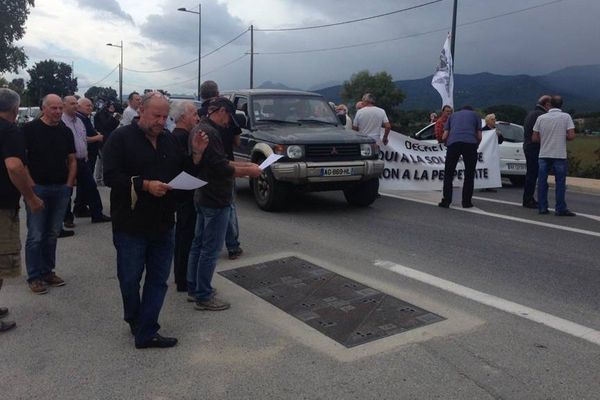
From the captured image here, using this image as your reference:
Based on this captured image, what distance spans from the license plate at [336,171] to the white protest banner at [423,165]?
268cm

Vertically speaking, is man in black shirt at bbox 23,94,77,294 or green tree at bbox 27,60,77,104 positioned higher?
green tree at bbox 27,60,77,104

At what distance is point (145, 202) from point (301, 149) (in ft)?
15.7

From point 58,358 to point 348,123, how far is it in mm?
8358

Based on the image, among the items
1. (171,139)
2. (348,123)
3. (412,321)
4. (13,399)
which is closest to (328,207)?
(348,123)

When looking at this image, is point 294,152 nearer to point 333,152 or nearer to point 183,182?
point 333,152

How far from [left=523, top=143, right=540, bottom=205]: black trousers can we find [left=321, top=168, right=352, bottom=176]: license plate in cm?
348

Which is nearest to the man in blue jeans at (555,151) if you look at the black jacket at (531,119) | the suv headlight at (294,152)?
the black jacket at (531,119)

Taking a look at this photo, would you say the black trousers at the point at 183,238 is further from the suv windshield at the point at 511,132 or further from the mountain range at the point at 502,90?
the mountain range at the point at 502,90

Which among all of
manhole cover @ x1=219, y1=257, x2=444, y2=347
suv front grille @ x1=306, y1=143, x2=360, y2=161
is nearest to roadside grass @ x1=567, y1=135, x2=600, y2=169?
suv front grille @ x1=306, y1=143, x2=360, y2=161

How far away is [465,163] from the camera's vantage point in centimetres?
953

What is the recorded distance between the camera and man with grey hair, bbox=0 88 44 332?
14.0 feet

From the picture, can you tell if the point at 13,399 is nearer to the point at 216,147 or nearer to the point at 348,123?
the point at 216,147

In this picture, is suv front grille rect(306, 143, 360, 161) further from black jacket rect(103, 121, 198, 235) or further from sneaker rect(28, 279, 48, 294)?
black jacket rect(103, 121, 198, 235)

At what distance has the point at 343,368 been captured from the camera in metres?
3.63
